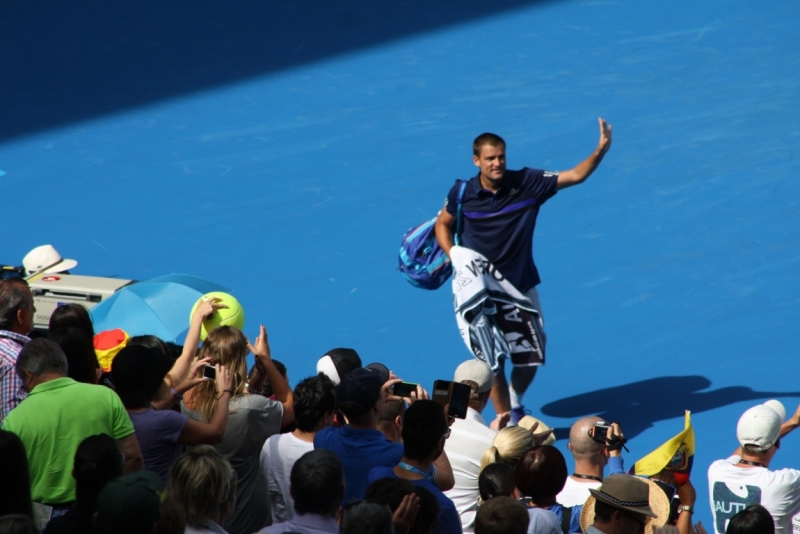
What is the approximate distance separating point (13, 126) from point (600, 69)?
25.2ft

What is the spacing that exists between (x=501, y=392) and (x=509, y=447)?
2711 millimetres

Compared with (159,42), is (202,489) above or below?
below

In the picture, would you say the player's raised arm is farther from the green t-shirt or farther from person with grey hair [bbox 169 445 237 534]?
person with grey hair [bbox 169 445 237 534]

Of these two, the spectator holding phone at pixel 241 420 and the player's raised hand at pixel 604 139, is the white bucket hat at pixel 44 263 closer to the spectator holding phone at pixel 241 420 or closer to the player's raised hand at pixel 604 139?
the spectator holding phone at pixel 241 420

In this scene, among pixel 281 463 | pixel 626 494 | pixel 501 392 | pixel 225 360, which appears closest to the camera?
pixel 626 494

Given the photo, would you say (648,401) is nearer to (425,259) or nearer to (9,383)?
(425,259)

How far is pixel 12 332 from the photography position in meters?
5.84

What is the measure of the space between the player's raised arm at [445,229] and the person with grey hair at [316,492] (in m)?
4.14

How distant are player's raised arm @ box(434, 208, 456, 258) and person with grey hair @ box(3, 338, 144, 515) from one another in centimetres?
396

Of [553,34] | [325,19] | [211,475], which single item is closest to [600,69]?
[553,34]

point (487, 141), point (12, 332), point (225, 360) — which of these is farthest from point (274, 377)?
point (487, 141)

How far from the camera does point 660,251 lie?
11.0m

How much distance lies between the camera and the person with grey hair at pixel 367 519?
12.8ft

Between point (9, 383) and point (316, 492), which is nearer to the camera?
point (316, 492)
